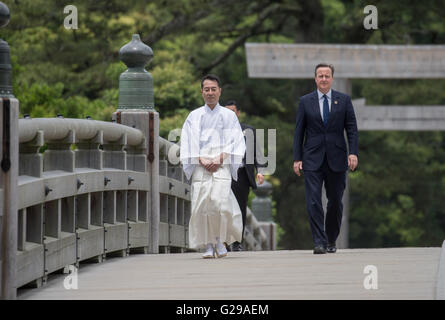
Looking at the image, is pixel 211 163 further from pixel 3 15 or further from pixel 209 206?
pixel 3 15

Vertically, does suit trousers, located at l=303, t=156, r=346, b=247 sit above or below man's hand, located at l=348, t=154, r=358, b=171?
below

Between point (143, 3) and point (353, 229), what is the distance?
14.0 metres

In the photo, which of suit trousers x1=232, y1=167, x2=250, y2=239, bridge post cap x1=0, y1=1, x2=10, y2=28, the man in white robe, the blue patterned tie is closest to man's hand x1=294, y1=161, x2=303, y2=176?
the blue patterned tie

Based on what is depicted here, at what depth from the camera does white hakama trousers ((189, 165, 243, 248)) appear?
9.00 meters

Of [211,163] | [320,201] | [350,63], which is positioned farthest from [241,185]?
[350,63]

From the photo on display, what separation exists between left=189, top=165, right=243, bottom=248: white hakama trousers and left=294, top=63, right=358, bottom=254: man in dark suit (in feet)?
2.59

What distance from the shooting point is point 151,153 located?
395 inches

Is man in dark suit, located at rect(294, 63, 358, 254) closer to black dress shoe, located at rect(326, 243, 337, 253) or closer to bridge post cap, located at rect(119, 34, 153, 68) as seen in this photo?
black dress shoe, located at rect(326, 243, 337, 253)

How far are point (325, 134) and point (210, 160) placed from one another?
1206 millimetres

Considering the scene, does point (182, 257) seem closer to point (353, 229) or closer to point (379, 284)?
point (379, 284)

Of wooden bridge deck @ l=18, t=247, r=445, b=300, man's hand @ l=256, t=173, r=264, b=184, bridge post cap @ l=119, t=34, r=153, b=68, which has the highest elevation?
bridge post cap @ l=119, t=34, r=153, b=68

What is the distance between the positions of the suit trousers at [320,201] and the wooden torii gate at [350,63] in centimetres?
714

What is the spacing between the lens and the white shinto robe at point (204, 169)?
29.6 feet

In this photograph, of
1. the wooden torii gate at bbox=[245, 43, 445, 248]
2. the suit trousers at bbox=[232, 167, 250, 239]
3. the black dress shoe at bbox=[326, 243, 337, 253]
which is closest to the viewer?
the black dress shoe at bbox=[326, 243, 337, 253]
